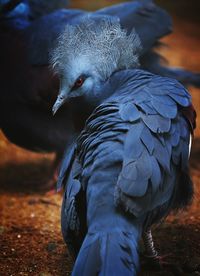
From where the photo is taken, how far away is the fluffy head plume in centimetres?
305

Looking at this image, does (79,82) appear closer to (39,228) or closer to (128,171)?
(128,171)

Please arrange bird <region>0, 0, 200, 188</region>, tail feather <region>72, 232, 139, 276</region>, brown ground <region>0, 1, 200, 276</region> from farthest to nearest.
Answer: bird <region>0, 0, 200, 188</region> < brown ground <region>0, 1, 200, 276</region> < tail feather <region>72, 232, 139, 276</region>

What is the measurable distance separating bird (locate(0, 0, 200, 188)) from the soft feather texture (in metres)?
1.44

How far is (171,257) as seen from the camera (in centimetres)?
302

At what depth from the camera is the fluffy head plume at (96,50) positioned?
3053mm

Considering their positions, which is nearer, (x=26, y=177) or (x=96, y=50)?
(x=96, y=50)

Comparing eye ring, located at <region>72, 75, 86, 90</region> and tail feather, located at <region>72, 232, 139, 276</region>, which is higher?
eye ring, located at <region>72, 75, 86, 90</region>

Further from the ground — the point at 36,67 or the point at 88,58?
the point at 88,58

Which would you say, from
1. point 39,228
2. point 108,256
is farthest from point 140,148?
point 39,228

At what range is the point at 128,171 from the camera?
2264 mm

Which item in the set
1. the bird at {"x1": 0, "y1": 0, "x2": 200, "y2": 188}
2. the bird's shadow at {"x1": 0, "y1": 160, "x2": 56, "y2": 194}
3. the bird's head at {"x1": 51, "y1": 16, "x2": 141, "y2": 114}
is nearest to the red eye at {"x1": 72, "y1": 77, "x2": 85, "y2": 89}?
the bird's head at {"x1": 51, "y1": 16, "x2": 141, "y2": 114}

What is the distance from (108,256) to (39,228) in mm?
1554

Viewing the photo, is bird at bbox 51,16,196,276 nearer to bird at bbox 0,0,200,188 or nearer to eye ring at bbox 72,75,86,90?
eye ring at bbox 72,75,86,90

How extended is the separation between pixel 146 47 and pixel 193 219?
5.41 ft
